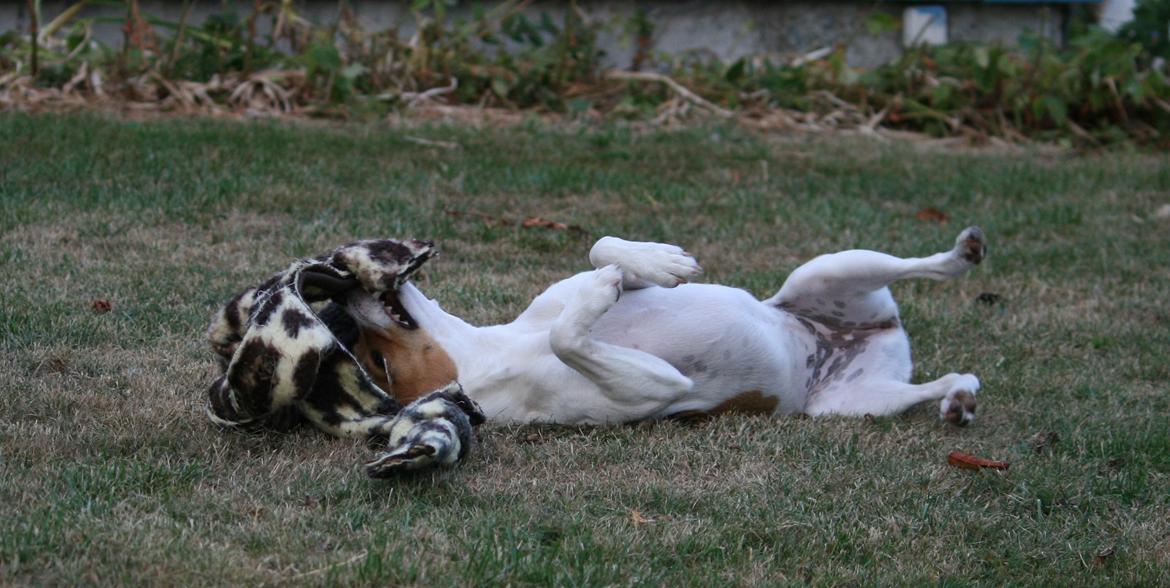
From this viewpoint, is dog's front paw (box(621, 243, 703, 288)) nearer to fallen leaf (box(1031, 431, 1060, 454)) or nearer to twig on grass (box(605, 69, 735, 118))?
fallen leaf (box(1031, 431, 1060, 454))

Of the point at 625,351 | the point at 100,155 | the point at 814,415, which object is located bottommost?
the point at 100,155

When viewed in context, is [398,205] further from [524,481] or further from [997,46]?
[997,46]

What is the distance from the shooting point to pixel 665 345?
13.3ft

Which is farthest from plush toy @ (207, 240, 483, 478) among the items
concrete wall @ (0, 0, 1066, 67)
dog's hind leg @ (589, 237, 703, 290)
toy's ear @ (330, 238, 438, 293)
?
concrete wall @ (0, 0, 1066, 67)

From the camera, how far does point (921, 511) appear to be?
3354mm

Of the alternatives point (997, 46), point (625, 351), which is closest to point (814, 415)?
point (625, 351)

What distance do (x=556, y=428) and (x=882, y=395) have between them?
3.55 ft

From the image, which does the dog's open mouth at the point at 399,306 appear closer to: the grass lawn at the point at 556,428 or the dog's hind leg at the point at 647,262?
the grass lawn at the point at 556,428

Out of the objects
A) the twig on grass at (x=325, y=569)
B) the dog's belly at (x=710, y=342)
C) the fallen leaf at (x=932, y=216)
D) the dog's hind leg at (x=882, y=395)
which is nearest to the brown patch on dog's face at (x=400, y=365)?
the dog's belly at (x=710, y=342)

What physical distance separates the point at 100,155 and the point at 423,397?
418 cm

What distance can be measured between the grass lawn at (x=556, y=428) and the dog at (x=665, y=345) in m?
0.11

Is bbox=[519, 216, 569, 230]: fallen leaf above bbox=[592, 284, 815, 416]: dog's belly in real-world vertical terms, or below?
below

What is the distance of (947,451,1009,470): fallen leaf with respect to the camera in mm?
3711

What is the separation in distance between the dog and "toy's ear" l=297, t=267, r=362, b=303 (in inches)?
1.7
